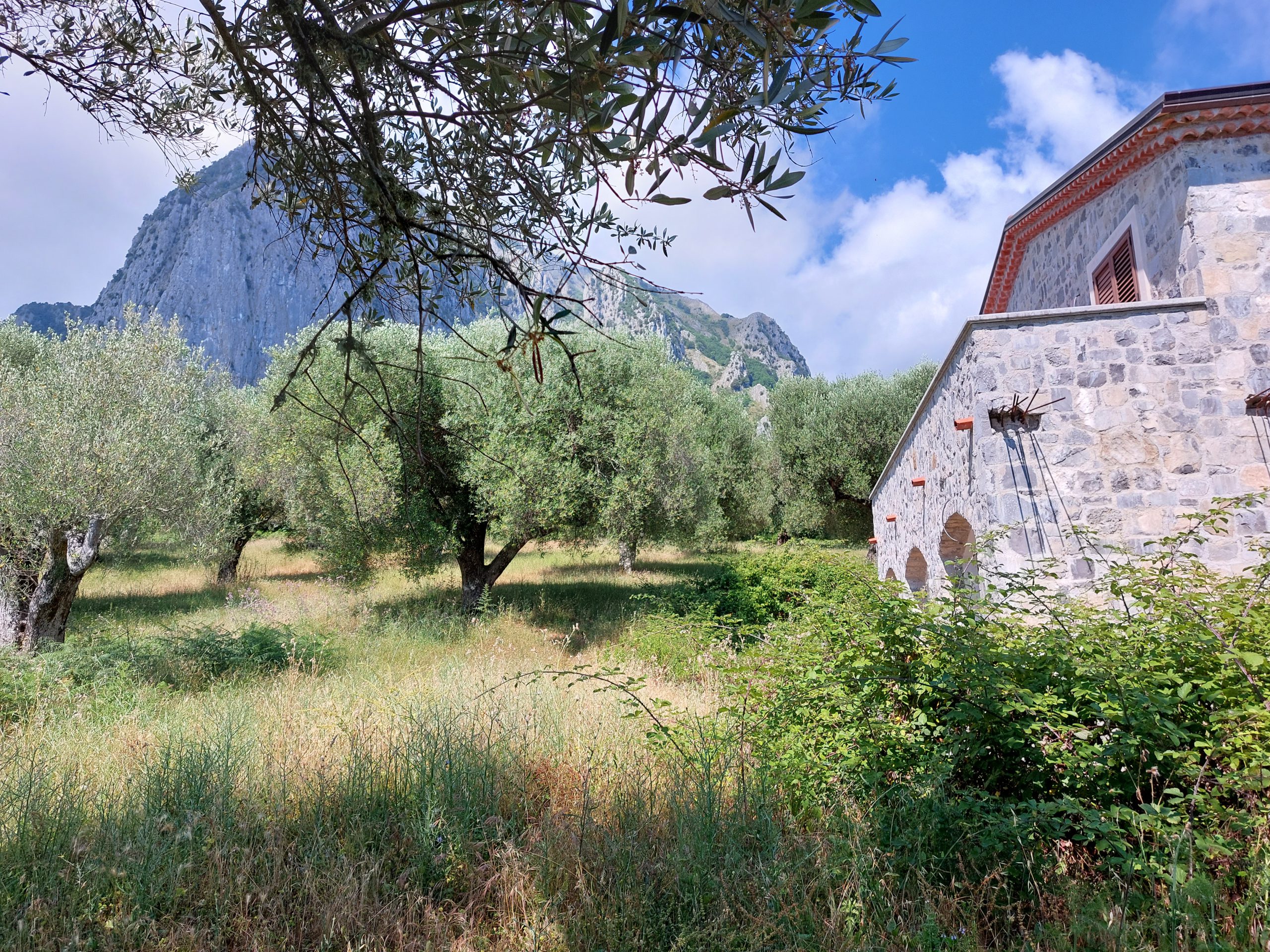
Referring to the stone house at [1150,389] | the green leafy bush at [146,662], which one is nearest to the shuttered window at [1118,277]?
the stone house at [1150,389]

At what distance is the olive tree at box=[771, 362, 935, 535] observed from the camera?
928 inches

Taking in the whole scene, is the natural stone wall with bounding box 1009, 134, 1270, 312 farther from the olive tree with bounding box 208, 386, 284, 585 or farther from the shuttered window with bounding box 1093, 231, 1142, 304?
the olive tree with bounding box 208, 386, 284, 585

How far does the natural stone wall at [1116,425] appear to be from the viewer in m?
5.85

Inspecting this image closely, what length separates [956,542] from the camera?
7.55 meters

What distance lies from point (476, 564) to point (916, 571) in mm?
8724

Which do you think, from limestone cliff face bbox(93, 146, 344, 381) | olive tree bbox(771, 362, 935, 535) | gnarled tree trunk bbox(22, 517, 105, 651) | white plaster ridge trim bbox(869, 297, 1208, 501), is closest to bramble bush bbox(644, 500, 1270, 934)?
white plaster ridge trim bbox(869, 297, 1208, 501)

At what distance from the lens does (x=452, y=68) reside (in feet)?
7.57

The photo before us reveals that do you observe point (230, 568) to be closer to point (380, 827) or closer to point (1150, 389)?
point (380, 827)

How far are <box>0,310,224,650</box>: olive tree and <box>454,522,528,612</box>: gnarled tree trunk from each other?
494 cm

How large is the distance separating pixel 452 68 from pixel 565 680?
6168 millimetres

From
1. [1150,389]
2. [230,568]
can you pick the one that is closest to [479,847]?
[1150,389]

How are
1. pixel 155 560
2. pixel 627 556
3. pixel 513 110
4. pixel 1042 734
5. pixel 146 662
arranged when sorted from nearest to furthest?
pixel 513 110 → pixel 1042 734 → pixel 146 662 → pixel 155 560 → pixel 627 556

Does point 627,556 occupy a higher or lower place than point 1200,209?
lower

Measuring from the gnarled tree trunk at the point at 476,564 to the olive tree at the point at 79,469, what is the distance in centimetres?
494
